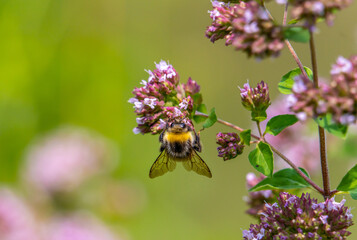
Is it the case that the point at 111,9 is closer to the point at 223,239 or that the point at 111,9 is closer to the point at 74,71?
the point at 74,71

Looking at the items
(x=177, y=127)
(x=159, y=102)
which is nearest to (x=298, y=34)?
(x=159, y=102)

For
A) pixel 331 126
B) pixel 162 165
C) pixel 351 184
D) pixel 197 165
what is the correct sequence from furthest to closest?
pixel 162 165 → pixel 197 165 → pixel 351 184 → pixel 331 126

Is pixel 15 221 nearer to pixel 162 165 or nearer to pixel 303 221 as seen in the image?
pixel 162 165

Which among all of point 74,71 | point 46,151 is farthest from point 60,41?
point 46,151

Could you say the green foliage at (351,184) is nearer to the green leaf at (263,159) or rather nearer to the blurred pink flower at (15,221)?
the green leaf at (263,159)

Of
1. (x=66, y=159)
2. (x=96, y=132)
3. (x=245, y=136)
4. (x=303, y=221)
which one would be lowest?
(x=303, y=221)

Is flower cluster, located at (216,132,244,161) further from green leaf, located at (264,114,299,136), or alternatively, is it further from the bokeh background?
the bokeh background
